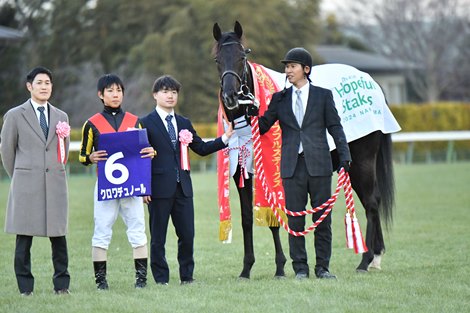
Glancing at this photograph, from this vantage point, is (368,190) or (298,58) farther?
(368,190)

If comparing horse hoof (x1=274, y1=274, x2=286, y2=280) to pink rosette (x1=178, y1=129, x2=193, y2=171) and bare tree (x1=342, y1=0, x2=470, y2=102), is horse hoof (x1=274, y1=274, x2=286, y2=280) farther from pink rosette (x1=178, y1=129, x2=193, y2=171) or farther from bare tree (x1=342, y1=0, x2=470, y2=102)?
bare tree (x1=342, y1=0, x2=470, y2=102)

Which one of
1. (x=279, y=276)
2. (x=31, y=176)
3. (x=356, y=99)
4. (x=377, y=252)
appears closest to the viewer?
(x=31, y=176)

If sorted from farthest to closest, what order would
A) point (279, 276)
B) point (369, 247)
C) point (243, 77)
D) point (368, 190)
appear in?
point (368, 190) < point (369, 247) < point (279, 276) < point (243, 77)

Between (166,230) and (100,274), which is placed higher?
(166,230)

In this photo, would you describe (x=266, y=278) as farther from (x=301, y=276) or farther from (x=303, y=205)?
(x=303, y=205)

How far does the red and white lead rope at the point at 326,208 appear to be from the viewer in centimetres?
693

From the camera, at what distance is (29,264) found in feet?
21.7

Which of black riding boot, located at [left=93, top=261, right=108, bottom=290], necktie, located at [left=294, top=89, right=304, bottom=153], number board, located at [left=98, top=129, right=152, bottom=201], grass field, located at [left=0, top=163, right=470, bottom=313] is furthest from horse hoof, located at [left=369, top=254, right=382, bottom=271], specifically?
black riding boot, located at [left=93, top=261, right=108, bottom=290]

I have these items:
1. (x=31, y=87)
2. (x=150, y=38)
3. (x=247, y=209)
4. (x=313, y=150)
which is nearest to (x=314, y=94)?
(x=313, y=150)

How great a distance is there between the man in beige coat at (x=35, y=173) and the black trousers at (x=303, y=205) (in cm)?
186

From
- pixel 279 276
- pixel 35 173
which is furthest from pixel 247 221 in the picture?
pixel 35 173

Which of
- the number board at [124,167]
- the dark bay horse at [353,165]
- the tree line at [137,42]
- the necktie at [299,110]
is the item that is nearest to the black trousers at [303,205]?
the necktie at [299,110]

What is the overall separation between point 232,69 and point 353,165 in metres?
2.11

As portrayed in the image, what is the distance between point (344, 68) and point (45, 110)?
3.30 meters
